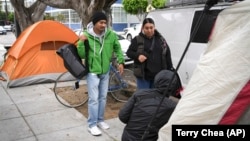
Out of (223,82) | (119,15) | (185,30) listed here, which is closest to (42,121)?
(185,30)

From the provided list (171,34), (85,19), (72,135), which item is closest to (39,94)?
(85,19)

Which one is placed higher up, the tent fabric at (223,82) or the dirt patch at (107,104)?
the tent fabric at (223,82)

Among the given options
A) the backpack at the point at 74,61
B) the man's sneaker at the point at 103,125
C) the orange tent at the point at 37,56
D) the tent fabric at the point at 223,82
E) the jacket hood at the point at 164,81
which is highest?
the tent fabric at the point at 223,82

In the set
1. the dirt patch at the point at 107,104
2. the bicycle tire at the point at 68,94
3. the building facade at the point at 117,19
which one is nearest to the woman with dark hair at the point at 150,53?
the dirt patch at the point at 107,104

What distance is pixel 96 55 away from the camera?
176 inches

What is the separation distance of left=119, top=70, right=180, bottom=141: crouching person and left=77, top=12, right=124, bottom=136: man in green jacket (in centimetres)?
167

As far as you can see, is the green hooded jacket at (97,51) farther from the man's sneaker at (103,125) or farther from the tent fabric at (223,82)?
the tent fabric at (223,82)

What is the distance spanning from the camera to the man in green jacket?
174 inches

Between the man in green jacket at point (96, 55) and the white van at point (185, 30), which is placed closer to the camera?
the man in green jacket at point (96, 55)

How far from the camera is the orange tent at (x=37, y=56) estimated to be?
8.08 m

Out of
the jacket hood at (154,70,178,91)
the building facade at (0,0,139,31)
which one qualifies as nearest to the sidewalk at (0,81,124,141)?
the jacket hood at (154,70,178,91)

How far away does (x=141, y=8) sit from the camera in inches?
1507

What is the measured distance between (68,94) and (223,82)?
5.53m

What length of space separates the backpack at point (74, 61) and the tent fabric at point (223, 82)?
2.56m
